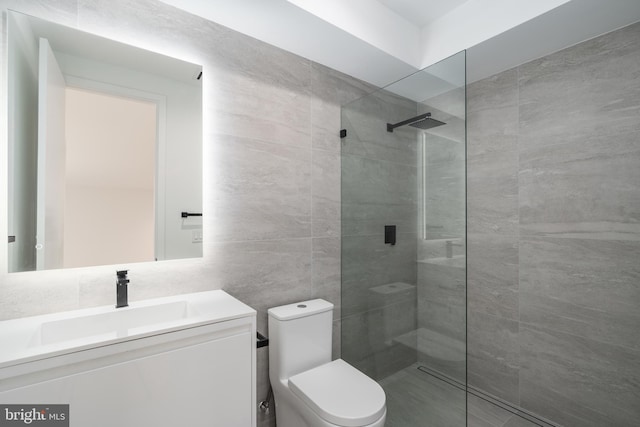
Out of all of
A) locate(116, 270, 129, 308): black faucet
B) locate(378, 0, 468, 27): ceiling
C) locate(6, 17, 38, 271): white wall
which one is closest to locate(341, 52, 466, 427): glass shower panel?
locate(378, 0, 468, 27): ceiling

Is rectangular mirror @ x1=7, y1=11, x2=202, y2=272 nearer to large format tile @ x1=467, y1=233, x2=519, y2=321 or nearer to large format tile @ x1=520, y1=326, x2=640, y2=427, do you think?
large format tile @ x1=467, y1=233, x2=519, y2=321

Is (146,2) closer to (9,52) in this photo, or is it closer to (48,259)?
(9,52)

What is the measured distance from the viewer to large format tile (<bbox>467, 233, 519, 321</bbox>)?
2.08 metres

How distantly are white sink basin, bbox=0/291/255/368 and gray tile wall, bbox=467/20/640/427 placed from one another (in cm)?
187

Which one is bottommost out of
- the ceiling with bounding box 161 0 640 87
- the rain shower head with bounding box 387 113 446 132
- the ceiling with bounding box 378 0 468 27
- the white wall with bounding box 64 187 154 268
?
the white wall with bounding box 64 187 154 268

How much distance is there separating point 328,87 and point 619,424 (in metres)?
2.63

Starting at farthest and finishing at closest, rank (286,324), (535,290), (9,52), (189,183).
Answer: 1. (535,290)
2. (286,324)
3. (189,183)
4. (9,52)

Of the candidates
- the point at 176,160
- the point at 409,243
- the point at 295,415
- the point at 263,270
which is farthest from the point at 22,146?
the point at 409,243

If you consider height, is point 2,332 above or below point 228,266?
below

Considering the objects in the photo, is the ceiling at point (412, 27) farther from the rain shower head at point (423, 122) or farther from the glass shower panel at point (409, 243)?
the rain shower head at point (423, 122)

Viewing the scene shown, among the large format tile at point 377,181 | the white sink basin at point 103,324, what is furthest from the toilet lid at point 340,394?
the large format tile at point 377,181

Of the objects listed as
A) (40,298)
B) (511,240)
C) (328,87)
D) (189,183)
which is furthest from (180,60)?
(511,240)

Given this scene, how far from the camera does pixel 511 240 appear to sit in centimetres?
208

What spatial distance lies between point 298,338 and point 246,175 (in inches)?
38.1
